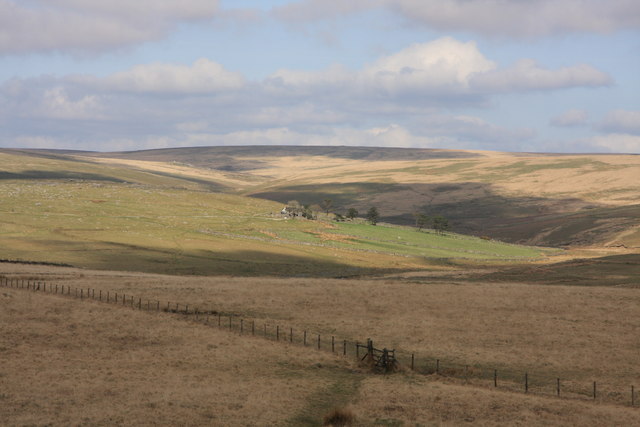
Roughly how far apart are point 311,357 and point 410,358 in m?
6.51

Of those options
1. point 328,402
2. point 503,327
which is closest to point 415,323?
point 503,327

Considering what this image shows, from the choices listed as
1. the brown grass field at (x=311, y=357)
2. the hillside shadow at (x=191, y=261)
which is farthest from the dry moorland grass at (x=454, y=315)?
the hillside shadow at (x=191, y=261)

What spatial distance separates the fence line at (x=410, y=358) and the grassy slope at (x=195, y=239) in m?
28.6

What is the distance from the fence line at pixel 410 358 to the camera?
36969mm

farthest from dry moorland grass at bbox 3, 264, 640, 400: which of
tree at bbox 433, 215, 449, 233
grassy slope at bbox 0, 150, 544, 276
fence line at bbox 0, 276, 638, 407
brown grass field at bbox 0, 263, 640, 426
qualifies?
tree at bbox 433, 215, 449, 233

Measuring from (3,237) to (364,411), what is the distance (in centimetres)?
9510

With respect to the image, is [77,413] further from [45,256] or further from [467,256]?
[467,256]

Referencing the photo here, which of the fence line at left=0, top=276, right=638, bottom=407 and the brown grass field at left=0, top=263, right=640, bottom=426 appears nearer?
the brown grass field at left=0, top=263, right=640, bottom=426

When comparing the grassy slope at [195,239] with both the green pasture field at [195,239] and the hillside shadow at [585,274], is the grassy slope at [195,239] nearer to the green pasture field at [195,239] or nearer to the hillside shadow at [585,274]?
the green pasture field at [195,239]

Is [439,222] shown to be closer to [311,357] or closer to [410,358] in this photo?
[410,358]

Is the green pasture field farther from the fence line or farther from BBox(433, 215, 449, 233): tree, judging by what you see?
the fence line

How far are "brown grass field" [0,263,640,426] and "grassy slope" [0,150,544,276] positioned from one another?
29319 mm

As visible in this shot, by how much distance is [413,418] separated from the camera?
31250mm

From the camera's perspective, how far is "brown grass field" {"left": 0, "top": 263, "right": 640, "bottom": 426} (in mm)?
31531
